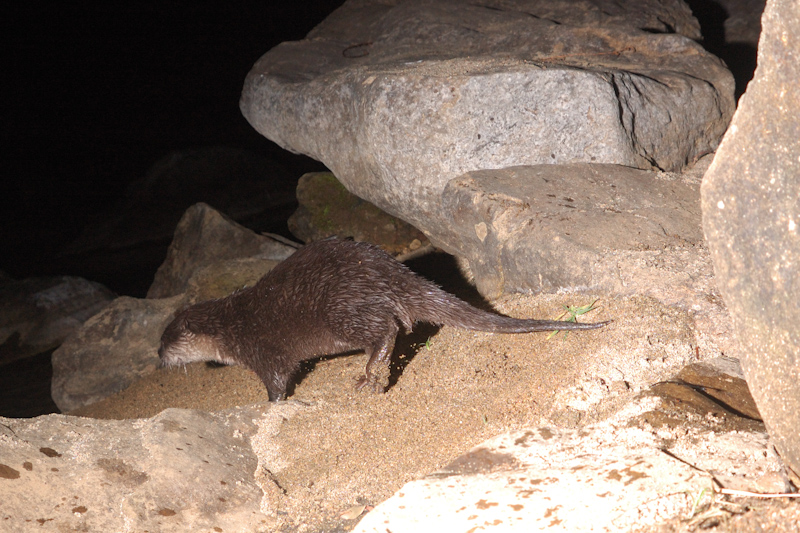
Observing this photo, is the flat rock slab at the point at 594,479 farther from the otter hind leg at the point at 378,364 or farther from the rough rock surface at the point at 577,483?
the otter hind leg at the point at 378,364

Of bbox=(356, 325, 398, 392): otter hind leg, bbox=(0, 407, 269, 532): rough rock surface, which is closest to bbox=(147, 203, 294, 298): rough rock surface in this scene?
bbox=(356, 325, 398, 392): otter hind leg

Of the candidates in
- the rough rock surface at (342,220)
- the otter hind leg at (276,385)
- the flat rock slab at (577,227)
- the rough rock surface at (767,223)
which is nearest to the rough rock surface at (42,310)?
the rough rock surface at (342,220)

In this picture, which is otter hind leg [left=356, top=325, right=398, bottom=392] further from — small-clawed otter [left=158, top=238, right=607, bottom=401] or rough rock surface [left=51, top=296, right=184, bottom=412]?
rough rock surface [left=51, top=296, right=184, bottom=412]

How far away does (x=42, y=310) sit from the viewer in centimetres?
587

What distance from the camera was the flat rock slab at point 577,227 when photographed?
2.53 metres

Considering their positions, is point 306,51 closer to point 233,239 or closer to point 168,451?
point 233,239

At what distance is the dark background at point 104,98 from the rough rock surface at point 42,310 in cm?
142

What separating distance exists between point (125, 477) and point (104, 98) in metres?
9.10

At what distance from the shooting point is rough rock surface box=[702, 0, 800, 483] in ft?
4.10

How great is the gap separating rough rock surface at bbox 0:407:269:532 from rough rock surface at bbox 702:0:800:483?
134 centimetres

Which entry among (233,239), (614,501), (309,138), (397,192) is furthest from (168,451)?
(233,239)

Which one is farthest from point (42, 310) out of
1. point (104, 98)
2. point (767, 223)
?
point (767, 223)

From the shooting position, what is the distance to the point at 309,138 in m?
4.48

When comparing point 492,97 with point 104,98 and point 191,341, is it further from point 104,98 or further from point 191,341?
point 104,98
